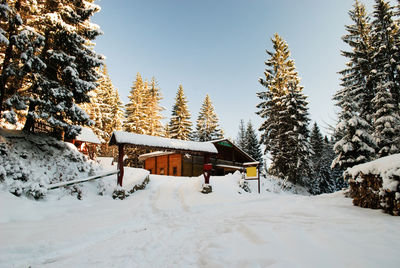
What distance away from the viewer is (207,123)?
41.9 meters

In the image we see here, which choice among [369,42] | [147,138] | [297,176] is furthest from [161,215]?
[369,42]

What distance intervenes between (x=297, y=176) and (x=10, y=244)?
26.7 meters

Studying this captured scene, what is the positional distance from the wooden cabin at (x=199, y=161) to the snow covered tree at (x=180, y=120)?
8144 mm

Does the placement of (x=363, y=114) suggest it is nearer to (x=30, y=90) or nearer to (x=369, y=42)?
(x=369, y=42)

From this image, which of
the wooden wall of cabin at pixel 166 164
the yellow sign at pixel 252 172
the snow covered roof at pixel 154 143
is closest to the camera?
the snow covered roof at pixel 154 143

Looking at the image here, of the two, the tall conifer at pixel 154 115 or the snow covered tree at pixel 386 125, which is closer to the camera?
the snow covered tree at pixel 386 125

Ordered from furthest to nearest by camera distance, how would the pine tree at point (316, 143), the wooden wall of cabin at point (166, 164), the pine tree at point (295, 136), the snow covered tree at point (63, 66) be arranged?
1. the pine tree at point (316, 143)
2. the wooden wall of cabin at point (166, 164)
3. the pine tree at point (295, 136)
4. the snow covered tree at point (63, 66)

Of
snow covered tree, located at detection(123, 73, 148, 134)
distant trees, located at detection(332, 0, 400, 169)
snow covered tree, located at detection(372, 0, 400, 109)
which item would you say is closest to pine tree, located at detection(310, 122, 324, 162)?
distant trees, located at detection(332, 0, 400, 169)

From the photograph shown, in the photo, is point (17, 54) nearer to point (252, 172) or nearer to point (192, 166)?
point (252, 172)

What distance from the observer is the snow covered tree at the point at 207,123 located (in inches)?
1628

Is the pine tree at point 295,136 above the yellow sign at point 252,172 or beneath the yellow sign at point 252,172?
above

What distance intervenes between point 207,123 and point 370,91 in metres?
26.1

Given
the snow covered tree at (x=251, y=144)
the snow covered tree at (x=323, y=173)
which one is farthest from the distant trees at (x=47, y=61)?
the snow covered tree at (x=323, y=173)

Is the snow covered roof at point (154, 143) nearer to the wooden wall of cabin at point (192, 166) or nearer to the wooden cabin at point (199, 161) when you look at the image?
the wooden cabin at point (199, 161)
